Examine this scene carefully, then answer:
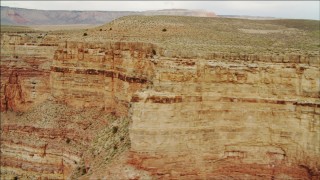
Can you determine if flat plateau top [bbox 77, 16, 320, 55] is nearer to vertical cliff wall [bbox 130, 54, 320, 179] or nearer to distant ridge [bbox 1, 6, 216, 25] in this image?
vertical cliff wall [bbox 130, 54, 320, 179]

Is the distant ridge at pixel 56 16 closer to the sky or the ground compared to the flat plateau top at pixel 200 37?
closer to the ground

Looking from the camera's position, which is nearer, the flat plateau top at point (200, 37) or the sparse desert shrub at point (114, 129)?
the flat plateau top at point (200, 37)

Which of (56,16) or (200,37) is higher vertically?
(200,37)

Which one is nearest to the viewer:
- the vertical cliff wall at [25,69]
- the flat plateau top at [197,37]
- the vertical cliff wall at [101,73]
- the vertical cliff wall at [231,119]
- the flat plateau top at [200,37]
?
the vertical cliff wall at [231,119]

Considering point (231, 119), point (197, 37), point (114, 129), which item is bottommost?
point (114, 129)

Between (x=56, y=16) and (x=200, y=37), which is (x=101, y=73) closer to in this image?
(x=200, y=37)

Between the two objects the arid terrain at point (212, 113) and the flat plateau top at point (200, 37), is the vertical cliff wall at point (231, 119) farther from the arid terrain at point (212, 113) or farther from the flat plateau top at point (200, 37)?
the flat plateau top at point (200, 37)

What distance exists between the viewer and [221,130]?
3331cm

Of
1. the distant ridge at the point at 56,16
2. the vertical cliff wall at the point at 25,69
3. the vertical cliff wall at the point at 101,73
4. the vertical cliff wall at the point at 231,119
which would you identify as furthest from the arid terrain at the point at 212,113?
the distant ridge at the point at 56,16

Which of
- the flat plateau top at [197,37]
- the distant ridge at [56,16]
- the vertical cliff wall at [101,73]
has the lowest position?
the distant ridge at [56,16]

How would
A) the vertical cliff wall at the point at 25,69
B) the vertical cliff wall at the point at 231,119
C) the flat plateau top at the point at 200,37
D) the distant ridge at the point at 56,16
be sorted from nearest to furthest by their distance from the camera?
the vertical cliff wall at the point at 231,119 → the flat plateau top at the point at 200,37 → the vertical cliff wall at the point at 25,69 → the distant ridge at the point at 56,16

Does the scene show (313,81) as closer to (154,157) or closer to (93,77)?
(154,157)

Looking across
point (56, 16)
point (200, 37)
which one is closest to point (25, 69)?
point (200, 37)

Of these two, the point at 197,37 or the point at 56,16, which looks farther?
the point at 56,16
